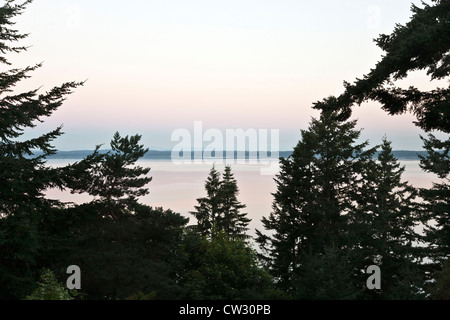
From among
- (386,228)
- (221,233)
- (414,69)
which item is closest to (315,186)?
(386,228)

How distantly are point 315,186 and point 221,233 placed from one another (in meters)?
9.69

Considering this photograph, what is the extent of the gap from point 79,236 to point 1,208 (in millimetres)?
4901

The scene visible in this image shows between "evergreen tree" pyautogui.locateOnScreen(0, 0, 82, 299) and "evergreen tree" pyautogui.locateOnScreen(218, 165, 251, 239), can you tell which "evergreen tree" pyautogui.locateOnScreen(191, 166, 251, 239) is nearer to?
"evergreen tree" pyautogui.locateOnScreen(218, 165, 251, 239)

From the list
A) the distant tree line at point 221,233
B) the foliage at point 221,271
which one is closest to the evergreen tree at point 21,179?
the distant tree line at point 221,233

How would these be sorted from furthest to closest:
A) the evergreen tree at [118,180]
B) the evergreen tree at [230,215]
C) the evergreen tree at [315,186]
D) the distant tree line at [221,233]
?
the evergreen tree at [230,215] → the evergreen tree at [315,186] → the evergreen tree at [118,180] → the distant tree line at [221,233]

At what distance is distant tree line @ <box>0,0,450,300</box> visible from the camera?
44.1ft

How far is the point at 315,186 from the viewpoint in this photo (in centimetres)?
3294

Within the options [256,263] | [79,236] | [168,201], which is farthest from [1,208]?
[168,201]

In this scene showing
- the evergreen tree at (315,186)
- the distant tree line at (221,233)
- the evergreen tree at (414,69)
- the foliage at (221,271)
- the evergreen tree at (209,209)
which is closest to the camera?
the evergreen tree at (414,69)

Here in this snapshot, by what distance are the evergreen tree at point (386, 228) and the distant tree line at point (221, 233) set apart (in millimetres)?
148

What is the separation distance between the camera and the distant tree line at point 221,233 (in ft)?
44.1

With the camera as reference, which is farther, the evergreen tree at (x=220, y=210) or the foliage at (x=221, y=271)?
the evergreen tree at (x=220, y=210)

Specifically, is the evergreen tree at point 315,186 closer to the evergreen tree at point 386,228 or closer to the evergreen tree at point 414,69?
the evergreen tree at point 386,228
